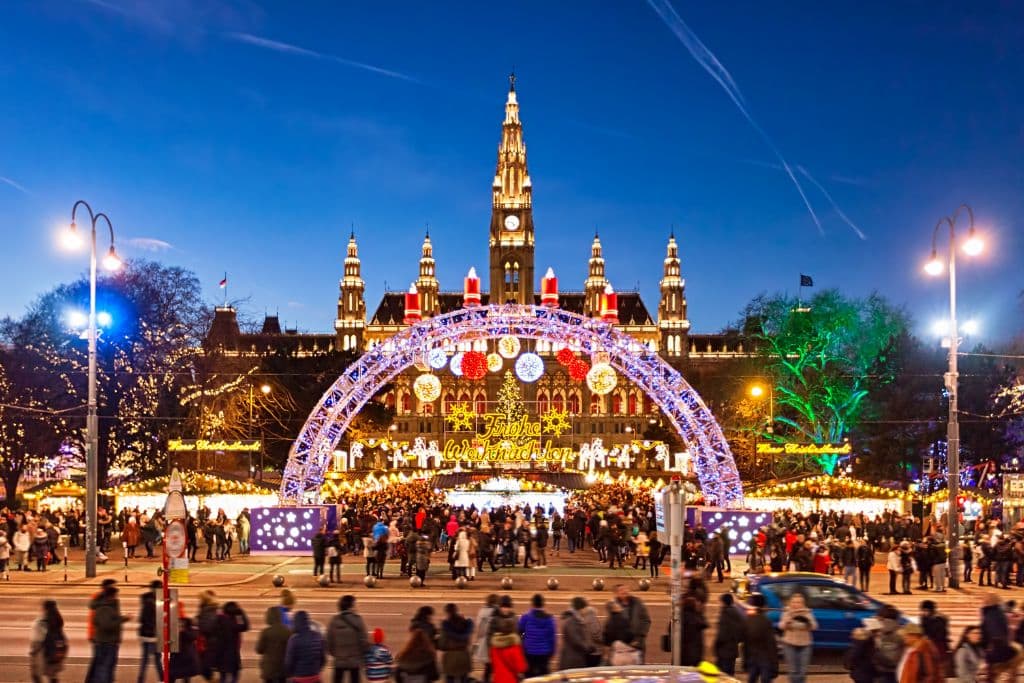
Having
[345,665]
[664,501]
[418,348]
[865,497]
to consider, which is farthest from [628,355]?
[345,665]

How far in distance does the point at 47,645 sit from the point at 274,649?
→ 2.90 meters

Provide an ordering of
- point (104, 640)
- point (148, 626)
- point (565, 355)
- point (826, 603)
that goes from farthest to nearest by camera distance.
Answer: point (565, 355) < point (826, 603) < point (148, 626) < point (104, 640)

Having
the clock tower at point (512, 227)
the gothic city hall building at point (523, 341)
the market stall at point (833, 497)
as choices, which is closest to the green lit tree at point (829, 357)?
the market stall at point (833, 497)

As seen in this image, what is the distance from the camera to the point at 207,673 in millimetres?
12703

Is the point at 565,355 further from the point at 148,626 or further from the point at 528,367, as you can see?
the point at 148,626

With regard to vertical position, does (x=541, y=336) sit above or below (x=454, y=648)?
above

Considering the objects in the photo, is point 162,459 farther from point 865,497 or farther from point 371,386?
point 865,497

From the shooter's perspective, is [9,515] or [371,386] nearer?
[9,515]

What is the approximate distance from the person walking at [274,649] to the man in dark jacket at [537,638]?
272cm

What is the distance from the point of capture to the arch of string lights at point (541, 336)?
110 feet

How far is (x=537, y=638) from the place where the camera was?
1266 centimetres

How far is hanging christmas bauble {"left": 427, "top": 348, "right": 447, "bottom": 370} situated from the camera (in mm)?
38309

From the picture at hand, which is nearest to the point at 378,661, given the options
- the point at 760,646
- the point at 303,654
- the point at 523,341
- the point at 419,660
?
the point at 419,660

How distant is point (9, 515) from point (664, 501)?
25.1m
